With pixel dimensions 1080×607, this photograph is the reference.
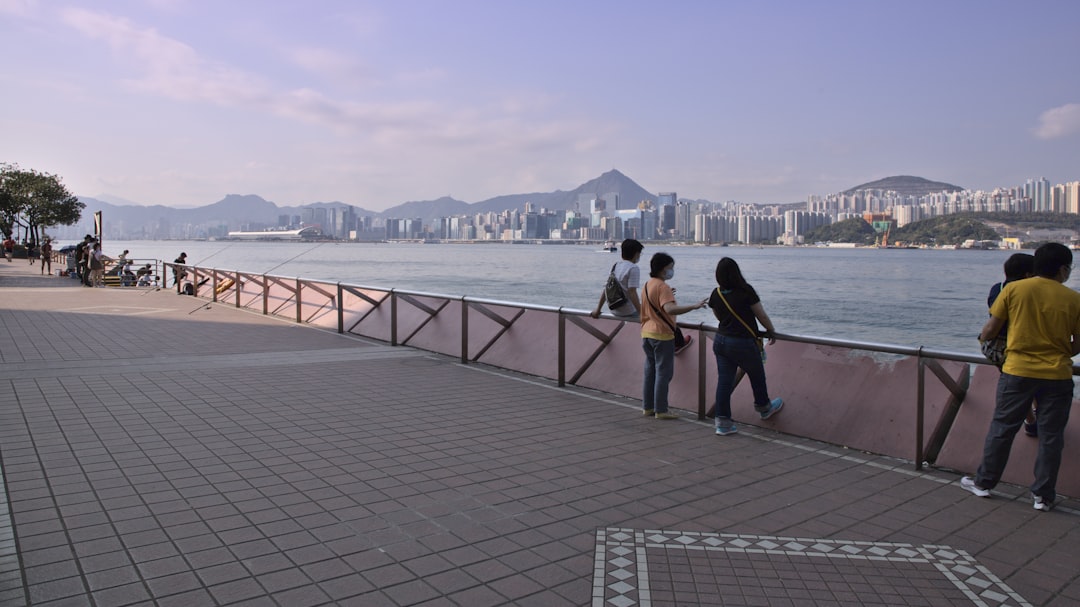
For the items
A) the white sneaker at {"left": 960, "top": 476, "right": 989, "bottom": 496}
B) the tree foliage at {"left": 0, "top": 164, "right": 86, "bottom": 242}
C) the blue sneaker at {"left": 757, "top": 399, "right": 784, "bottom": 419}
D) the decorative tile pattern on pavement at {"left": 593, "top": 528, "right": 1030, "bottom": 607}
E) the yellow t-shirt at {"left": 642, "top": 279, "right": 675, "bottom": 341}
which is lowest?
the decorative tile pattern on pavement at {"left": 593, "top": 528, "right": 1030, "bottom": 607}

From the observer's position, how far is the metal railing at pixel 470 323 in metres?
5.99

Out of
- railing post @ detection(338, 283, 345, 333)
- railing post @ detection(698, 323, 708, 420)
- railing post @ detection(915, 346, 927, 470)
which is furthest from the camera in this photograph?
railing post @ detection(338, 283, 345, 333)

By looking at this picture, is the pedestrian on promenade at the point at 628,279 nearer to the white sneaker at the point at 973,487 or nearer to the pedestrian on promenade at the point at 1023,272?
the pedestrian on promenade at the point at 1023,272

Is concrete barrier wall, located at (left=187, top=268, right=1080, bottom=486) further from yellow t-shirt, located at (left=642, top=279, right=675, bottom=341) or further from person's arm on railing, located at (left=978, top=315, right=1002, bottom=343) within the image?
person's arm on railing, located at (left=978, top=315, right=1002, bottom=343)

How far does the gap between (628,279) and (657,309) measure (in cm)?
87

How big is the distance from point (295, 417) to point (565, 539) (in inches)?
150

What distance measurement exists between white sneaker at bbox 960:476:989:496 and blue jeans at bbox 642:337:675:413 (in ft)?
8.50

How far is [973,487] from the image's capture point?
5258 millimetres

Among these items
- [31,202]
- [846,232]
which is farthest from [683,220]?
[31,202]

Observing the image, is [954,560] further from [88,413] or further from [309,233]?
[309,233]

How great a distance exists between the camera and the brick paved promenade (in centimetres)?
371

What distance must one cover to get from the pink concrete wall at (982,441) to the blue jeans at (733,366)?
151 cm

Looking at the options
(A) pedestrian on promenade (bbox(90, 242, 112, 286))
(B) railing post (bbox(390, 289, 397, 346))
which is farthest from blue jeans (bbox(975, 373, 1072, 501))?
(A) pedestrian on promenade (bbox(90, 242, 112, 286))

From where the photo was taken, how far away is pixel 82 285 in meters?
26.9
